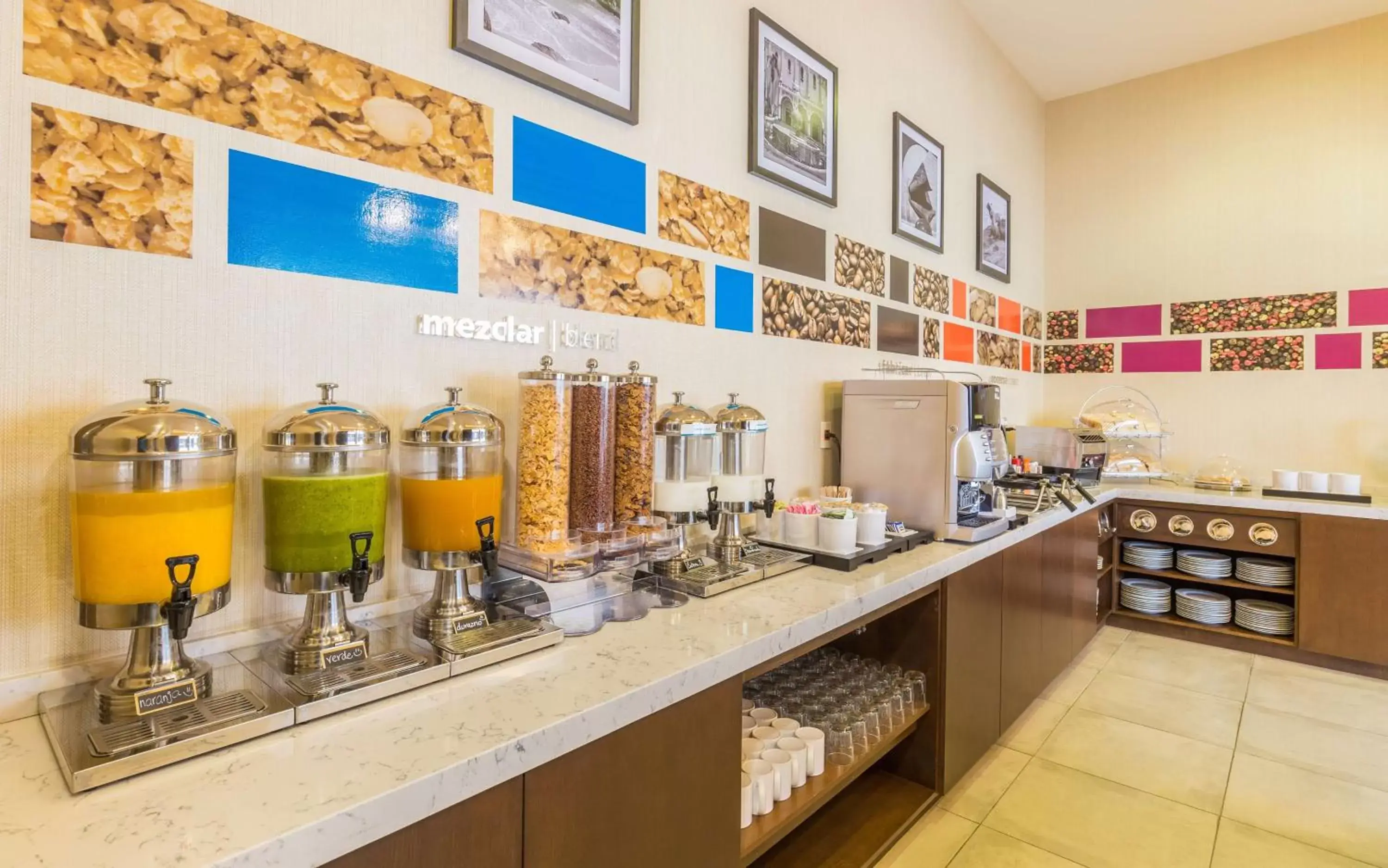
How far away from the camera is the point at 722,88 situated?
89.3 inches

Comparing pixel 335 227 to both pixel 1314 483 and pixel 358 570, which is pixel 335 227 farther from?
pixel 1314 483

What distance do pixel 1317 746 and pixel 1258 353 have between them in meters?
2.55

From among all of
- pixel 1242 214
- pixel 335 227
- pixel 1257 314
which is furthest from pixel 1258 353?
pixel 335 227

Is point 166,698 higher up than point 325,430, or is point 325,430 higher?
point 325,430

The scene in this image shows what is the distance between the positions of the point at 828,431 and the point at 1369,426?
11.7 feet

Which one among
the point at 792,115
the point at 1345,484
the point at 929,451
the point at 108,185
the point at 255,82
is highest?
the point at 792,115

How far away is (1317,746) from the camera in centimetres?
274

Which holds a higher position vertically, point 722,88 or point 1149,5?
point 1149,5

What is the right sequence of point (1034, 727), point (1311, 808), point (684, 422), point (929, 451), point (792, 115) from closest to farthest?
point (684, 422) → point (1311, 808) → point (929, 451) → point (792, 115) → point (1034, 727)

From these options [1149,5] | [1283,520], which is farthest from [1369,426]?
[1149,5]

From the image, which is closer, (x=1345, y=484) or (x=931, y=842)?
(x=931, y=842)

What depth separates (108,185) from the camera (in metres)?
1.10

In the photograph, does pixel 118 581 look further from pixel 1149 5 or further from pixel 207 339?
pixel 1149 5

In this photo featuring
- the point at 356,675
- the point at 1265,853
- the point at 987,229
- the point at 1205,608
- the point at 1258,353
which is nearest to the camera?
the point at 356,675
